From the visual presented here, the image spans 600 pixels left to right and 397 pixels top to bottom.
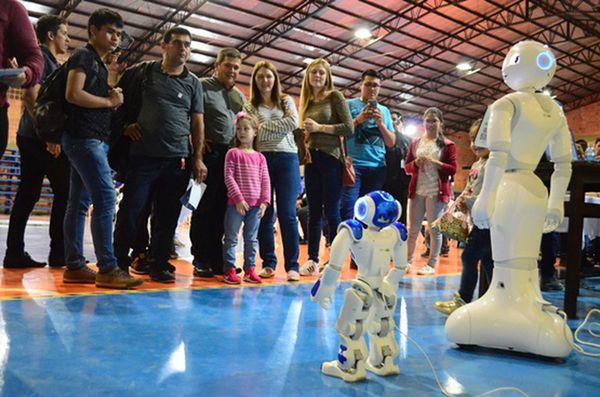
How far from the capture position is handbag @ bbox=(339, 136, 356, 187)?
4017 millimetres

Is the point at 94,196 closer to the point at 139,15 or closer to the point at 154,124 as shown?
the point at 154,124

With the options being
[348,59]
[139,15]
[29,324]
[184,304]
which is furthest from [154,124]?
[348,59]

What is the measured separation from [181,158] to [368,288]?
210 cm

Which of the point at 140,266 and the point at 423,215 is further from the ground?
the point at 423,215

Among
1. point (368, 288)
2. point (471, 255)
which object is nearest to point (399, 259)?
point (368, 288)

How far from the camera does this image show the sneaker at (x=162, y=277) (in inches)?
136

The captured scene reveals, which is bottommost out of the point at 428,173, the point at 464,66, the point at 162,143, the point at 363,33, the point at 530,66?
the point at 162,143

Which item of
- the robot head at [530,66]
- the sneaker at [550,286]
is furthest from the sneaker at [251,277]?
the sneaker at [550,286]

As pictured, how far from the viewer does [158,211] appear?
351cm

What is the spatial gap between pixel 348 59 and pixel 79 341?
17.2 metres

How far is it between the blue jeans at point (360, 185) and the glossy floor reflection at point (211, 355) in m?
1.52

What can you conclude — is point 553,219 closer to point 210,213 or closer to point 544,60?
point 544,60

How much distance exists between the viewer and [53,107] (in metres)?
2.97

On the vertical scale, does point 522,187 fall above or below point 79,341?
above
